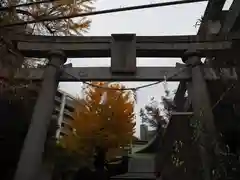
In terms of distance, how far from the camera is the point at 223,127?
8992 mm

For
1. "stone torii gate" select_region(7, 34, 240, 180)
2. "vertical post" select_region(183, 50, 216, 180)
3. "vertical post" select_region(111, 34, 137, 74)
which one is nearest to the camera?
"vertical post" select_region(183, 50, 216, 180)

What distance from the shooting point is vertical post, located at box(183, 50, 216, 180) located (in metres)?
6.90

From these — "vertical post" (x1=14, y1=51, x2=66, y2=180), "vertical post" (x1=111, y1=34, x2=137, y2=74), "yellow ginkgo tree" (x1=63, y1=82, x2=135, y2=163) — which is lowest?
"vertical post" (x1=14, y1=51, x2=66, y2=180)

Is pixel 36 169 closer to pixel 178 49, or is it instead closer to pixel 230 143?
pixel 178 49

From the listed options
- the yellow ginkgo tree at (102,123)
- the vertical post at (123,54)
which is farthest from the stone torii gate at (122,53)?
the yellow ginkgo tree at (102,123)

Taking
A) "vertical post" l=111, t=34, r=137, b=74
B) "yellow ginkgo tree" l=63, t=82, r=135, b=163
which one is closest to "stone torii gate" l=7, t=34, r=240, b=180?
"vertical post" l=111, t=34, r=137, b=74

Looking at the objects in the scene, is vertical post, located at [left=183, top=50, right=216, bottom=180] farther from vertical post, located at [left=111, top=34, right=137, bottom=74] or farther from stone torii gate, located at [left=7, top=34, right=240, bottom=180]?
vertical post, located at [left=111, top=34, right=137, bottom=74]

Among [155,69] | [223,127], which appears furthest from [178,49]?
[223,127]

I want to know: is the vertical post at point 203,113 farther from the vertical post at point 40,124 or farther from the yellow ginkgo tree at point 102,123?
the yellow ginkgo tree at point 102,123

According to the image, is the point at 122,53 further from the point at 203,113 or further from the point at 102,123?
→ the point at 102,123

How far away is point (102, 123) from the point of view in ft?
75.0

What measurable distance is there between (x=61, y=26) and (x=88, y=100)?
47.8ft

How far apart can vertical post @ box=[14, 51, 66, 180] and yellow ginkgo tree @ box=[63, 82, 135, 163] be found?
13.4m

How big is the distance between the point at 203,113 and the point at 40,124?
12.5 ft
